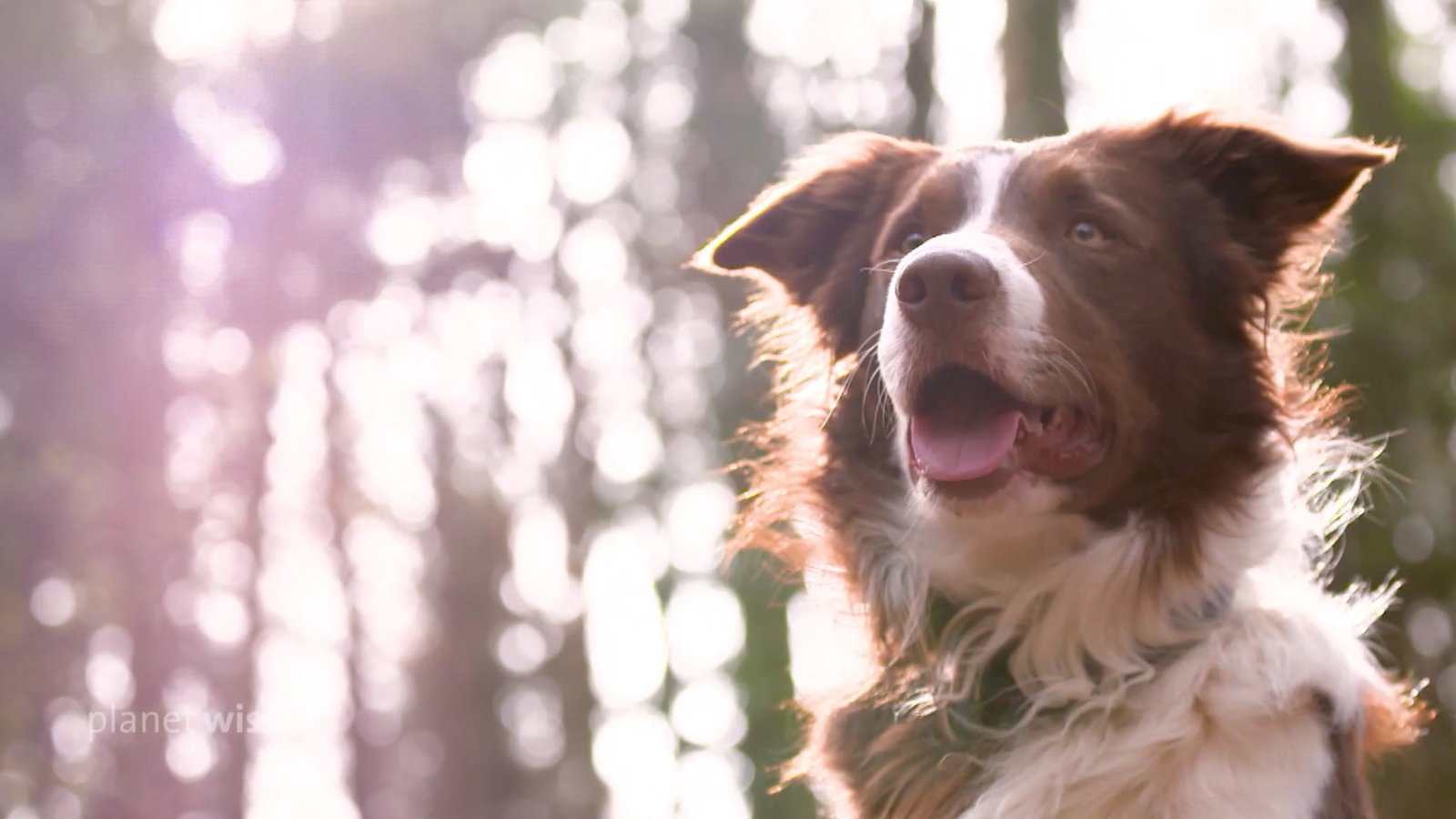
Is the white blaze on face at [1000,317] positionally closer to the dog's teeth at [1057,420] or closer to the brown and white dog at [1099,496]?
the brown and white dog at [1099,496]

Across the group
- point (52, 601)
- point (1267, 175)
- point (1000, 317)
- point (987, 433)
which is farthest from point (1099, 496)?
point (52, 601)

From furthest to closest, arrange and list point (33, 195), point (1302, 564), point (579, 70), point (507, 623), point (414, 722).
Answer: point (414, 722), point (507, 623), point (579, 70), point (33, 195), point (1302, 564)

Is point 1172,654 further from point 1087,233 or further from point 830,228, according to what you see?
point 830,228

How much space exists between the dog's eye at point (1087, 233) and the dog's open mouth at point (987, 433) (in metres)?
0.53

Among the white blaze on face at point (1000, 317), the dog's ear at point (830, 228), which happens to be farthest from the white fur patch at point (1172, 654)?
the dog's ear at point (830, 228)

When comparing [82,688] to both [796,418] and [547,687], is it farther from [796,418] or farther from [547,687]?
[796,418]

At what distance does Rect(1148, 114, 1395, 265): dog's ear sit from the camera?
4266 millimetres

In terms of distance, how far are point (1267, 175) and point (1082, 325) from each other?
86cm

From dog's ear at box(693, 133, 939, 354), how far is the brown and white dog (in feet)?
0.72

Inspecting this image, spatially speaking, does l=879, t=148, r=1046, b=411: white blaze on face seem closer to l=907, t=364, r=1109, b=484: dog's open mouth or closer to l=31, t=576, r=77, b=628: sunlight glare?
l=907, t=364, r=1109, b=484: dog's open mouth

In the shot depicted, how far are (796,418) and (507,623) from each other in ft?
63.4

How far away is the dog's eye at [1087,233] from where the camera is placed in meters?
4.30

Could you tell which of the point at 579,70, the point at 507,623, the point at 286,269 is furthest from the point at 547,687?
the point at 579,70

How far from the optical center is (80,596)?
16828 millimetres
